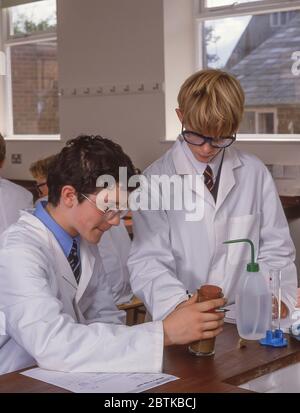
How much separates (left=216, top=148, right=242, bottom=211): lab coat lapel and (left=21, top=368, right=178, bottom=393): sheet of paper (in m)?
0.79

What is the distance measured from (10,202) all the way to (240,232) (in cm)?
162

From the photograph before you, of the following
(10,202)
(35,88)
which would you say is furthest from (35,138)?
(10,202)

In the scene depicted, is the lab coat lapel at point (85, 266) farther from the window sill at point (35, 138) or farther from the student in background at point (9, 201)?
the window sill at point (35, 138)

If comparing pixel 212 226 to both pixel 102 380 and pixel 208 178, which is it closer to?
pixel 208 178

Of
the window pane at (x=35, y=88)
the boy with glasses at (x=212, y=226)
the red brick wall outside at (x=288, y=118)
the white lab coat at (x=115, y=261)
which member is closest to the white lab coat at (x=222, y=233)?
the boy with glasses at (x=212, y=226)

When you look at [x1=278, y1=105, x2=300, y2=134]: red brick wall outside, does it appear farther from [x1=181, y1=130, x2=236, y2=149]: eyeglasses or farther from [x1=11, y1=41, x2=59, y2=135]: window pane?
[x1=181, y1=130, x2=236, y2=149]: eyeglasses

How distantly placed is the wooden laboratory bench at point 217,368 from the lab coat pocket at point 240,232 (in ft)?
1.34

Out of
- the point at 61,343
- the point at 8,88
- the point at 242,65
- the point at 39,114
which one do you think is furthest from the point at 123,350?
the point at 8,88

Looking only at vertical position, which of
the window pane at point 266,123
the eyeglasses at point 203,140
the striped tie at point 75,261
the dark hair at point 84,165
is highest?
the window pane at point 266,123

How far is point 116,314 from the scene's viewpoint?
7.07 feet

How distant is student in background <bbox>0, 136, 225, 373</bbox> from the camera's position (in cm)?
165

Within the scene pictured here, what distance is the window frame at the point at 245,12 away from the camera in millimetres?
4578
